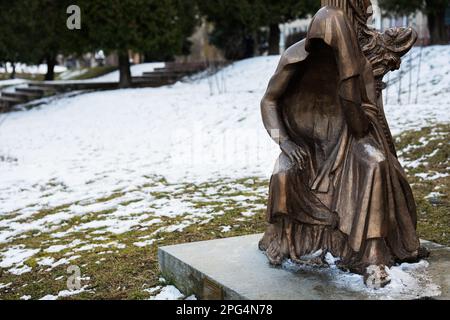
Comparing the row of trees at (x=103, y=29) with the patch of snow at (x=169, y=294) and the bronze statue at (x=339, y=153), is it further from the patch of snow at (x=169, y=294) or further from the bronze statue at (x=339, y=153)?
the bronze statue at (x=339, y=153)

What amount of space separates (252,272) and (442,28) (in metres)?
18.8

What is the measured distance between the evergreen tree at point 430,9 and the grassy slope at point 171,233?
32.8ft

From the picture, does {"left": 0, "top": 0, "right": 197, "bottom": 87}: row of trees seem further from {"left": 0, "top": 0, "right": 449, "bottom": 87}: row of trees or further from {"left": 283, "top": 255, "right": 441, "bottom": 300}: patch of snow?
{"left": 283, "top": 255, "right": 441, "bottom": 300}: patch of snow

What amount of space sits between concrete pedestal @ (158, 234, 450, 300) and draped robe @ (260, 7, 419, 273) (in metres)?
0.13

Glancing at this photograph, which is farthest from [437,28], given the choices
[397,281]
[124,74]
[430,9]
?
[397,281]

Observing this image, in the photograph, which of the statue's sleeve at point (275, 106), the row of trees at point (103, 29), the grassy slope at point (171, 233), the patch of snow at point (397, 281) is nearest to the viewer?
the patch of snow at point (397, 281)

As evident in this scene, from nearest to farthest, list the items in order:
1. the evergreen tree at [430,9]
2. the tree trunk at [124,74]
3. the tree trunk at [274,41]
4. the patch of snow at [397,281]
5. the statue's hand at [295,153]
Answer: the patch of snow at [397,281] < the statue's hand at [295,153] < the evergreen tree at [430,9] < the tree trunk at [124,74] < the tree trunk at [274,41]

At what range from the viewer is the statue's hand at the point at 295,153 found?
14.2 ft

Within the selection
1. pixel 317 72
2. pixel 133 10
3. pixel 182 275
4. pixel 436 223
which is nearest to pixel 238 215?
pixel 436 223

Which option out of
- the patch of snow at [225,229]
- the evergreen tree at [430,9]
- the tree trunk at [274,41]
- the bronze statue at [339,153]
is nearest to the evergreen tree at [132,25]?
the tree trunk at [274,41]

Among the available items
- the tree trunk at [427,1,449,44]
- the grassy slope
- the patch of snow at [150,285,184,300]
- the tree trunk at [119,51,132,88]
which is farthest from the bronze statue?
the tree trunk at [119,51,132,88]

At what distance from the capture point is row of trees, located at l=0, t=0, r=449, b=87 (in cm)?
1953

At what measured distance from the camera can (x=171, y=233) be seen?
694cm

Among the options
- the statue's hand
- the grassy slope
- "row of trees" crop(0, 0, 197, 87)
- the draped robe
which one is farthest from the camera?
"row of trees" crop(0, 0, 197, 87)
